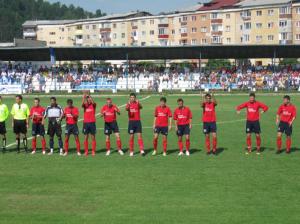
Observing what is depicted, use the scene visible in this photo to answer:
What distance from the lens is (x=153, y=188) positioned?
584 inches

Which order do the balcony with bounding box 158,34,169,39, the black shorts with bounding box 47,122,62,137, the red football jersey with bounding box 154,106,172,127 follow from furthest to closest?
the balcony with bounding box 158,34,169,39, the black shorts with bounding box 47,122,62,137, the red football jersey with bounding box 154,106,172,127

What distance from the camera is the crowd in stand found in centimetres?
6269

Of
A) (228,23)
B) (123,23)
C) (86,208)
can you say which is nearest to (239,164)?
(86,208)

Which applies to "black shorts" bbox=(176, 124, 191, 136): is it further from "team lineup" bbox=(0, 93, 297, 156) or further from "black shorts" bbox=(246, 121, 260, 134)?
"black shorts" bbox=(246, 121, 260, 134)

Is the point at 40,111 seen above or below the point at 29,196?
above

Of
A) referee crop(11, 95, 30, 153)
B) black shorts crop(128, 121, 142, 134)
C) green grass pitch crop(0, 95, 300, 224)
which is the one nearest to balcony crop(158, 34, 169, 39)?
green grass pitch crop(0, 95, 300, 224)

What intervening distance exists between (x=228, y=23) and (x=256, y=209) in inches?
4453

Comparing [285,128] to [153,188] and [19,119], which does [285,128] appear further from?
[19,119]

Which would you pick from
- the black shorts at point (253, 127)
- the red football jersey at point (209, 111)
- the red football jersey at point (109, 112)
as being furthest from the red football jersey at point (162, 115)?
the black shorts at point (253, 127)

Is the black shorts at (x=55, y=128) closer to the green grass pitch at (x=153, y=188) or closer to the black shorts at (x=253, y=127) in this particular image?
the green grass pitch at (x=153, y=188)

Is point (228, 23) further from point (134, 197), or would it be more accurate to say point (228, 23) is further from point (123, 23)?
point (134, 197)

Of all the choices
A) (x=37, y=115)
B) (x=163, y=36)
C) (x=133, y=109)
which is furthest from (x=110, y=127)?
(x=163, y=36)

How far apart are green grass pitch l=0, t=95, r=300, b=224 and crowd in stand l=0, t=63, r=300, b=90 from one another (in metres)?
40.8

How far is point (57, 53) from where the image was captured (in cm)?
6512
